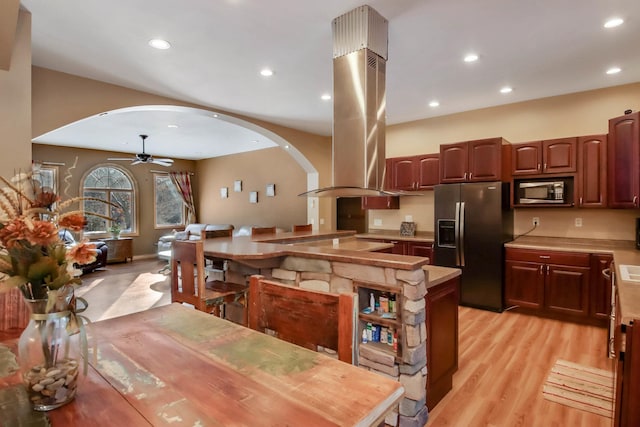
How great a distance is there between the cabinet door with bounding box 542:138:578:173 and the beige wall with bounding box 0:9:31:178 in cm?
509

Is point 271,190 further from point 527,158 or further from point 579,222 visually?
point 579,222

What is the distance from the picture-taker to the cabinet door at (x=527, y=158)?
13.3ft

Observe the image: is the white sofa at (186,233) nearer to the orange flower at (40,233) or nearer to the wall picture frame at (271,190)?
the wall picture frame at (271,190)

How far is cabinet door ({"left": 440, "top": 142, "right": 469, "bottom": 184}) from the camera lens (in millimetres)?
4418

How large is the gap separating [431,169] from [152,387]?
4645mm

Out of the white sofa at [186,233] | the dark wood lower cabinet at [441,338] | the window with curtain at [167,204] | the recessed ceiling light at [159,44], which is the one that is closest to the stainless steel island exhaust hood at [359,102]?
the dark wood lower cabinet at [441,338]

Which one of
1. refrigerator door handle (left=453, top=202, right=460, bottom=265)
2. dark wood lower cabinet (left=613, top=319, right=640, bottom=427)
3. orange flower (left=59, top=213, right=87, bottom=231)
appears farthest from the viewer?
refrigerator door handle (left=453, top=202, right=460, bottom=265)

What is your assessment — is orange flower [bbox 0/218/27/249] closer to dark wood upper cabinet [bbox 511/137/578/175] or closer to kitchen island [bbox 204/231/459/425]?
kitchen island [bbox 204/231/459/425]

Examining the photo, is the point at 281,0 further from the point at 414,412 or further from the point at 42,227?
the point at 414,412

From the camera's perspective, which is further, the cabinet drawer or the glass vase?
the cabinet drawer

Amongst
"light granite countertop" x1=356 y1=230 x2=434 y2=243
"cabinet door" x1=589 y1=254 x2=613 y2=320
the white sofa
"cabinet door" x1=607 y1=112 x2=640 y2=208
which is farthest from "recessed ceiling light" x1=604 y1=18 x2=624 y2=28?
the white sofa

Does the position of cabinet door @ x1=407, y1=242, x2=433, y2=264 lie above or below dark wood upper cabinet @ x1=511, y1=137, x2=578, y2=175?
below

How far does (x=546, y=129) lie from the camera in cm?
424

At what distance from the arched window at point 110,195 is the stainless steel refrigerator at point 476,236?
7198 millimetres
